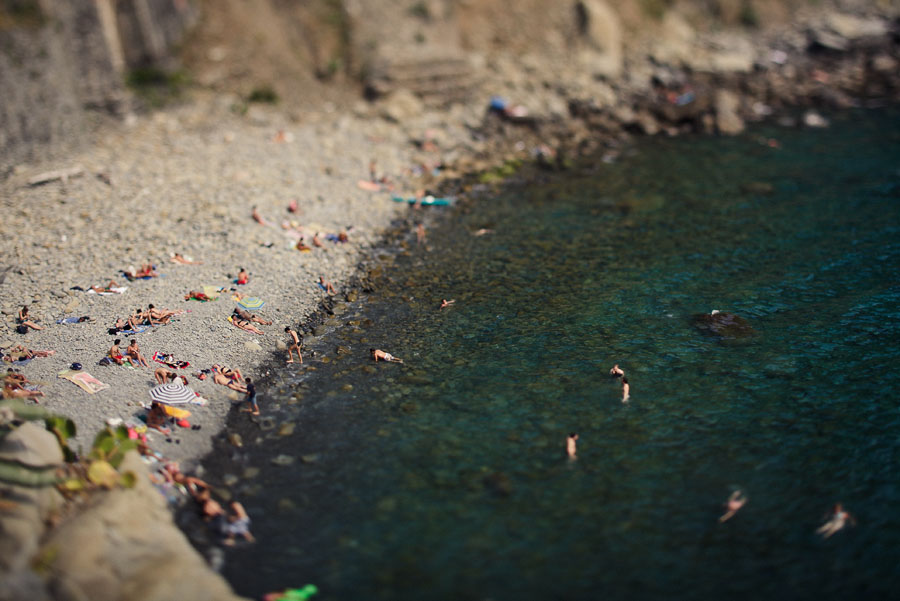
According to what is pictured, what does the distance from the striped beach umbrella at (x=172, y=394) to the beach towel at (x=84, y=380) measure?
1006 millimetres

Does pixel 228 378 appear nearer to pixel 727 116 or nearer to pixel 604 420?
pixel 604 420

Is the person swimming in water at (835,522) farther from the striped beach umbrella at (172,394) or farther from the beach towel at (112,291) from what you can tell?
the beach towel at (112,291)

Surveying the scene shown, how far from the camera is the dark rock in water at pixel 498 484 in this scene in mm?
11555

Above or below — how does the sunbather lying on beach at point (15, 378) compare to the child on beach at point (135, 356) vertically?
above

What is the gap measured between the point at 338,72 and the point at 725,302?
59.3ft

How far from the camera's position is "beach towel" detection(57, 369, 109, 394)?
13.2m

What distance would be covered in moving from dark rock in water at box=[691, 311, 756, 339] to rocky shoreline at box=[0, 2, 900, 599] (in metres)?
8.13

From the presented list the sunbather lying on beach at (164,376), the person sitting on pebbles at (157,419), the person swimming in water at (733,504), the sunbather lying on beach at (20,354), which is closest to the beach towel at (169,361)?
the sunbather lying on beach at (164,376)

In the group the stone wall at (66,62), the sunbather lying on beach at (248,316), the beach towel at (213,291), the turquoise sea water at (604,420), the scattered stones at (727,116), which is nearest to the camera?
the turquoise sea water at (604,420)

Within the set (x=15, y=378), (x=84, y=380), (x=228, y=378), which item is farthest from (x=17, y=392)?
(x=228, y=378)

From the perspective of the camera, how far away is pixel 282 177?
72.2 feet

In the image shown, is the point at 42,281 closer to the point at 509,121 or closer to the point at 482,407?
the point at 482,407

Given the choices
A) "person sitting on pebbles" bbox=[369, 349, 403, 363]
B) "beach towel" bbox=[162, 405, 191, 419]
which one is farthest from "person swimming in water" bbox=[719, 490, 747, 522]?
"beach towel" bbox=[162, 405, 191, 419]

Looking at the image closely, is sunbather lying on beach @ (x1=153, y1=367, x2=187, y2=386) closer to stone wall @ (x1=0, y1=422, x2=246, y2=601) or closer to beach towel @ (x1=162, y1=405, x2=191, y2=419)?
beach towel @ (x1=162, y1=405, x2=191, y2=419)
